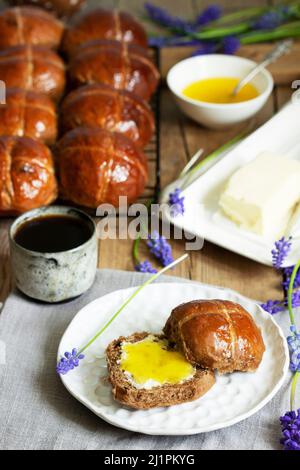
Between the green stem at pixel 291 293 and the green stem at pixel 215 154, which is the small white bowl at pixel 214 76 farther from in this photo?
the green stem at pixel 291 293

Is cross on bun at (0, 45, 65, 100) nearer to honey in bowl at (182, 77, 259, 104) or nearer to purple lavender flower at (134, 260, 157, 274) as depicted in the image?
honey in bowl at (182, 77, 259, 104)

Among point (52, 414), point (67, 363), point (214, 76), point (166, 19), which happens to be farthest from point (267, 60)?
point (52, 414)

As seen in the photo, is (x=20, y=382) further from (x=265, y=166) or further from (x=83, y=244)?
(x=265, y=166)

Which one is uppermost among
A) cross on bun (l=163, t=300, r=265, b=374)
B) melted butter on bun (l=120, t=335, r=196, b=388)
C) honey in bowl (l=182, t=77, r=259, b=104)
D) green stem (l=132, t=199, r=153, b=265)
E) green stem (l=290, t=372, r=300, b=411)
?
cross on bun (l=163, t=300, r=265, b=374)

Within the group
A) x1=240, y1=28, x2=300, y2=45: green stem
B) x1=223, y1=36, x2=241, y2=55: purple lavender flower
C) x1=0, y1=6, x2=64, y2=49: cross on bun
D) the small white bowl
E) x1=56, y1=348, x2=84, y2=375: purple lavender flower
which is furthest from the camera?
x1=240, y1=28, x2=300, y2=45: green stem

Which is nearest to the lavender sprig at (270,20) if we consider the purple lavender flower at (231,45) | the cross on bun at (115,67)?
the purple lavender flower at (231,45)

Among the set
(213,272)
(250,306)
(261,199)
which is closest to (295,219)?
(261,199)

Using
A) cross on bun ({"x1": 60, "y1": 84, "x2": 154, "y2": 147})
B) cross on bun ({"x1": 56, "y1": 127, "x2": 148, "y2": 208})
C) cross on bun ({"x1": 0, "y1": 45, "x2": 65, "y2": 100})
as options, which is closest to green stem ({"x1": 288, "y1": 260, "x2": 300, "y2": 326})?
cross on bun ({"x1": 56, "y1": 127, "x2": 148, "y2": 208})
